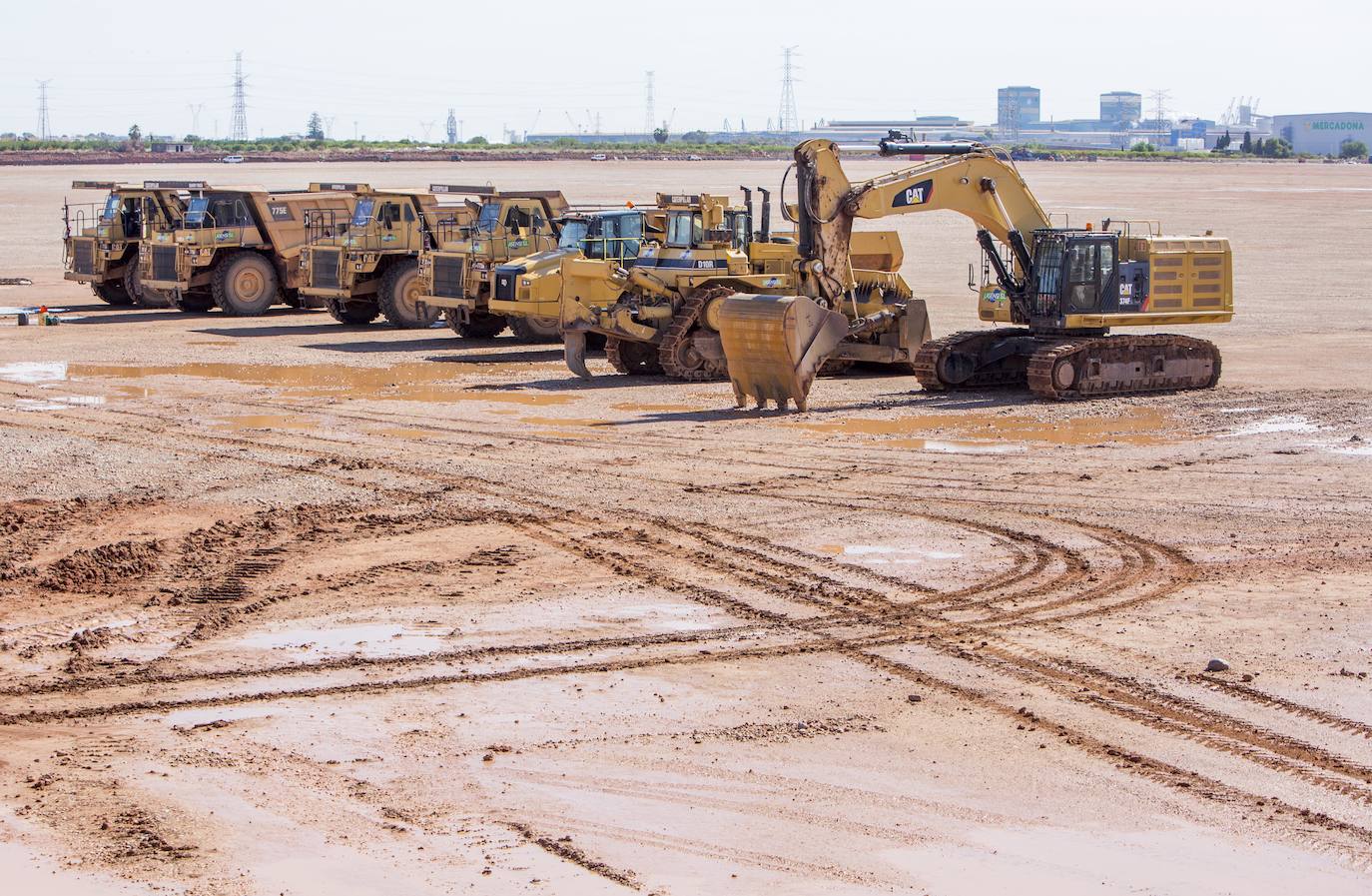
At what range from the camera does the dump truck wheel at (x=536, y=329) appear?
25.7 meters

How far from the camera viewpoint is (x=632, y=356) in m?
22.0

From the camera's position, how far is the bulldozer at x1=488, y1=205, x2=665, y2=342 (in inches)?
898

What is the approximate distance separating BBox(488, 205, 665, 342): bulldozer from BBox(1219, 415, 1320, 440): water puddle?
8467 mm

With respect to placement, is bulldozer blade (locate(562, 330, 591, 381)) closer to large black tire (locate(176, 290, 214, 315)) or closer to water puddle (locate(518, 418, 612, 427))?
water puddle (locate(518, 418, 612, 427))

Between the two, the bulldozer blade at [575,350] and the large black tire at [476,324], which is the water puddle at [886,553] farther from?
the large black tire at [476,324]

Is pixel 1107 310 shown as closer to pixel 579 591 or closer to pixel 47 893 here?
pixel 579 591

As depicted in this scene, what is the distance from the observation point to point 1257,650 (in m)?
9.33

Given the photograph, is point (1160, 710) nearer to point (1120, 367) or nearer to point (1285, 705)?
point (1285, 705)

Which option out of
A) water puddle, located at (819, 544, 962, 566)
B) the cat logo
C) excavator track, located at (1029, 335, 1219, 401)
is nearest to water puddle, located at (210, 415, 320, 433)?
the cat logo

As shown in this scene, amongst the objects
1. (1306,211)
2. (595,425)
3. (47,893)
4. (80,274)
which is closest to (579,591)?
(47,893)

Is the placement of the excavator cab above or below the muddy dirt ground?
above

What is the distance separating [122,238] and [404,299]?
7.14 m

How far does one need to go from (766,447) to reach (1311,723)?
8296 mm

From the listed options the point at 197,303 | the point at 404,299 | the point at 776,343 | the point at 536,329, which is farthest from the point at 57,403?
the point at 197,303
